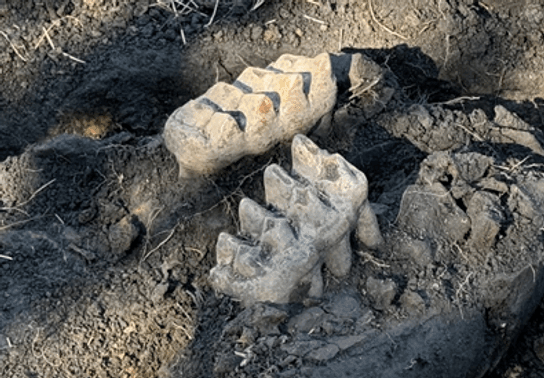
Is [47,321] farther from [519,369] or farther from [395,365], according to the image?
[519,369]

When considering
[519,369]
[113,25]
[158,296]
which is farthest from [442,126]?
[113,25]

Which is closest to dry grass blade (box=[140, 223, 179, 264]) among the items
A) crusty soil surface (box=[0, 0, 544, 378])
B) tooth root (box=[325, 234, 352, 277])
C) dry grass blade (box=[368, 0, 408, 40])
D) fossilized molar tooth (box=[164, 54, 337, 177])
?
crusty soil surface (box=[0, 0, 544, 378])

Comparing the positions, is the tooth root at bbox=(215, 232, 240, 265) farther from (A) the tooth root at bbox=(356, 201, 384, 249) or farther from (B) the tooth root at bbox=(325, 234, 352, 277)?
(A) the tooth root at bbox=(356, 201, 384, 249)

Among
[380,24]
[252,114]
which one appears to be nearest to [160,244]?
[252,114]

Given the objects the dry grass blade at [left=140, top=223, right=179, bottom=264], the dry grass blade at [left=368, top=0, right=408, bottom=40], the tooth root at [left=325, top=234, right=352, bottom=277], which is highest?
the dry grass blade at [left=368, top=0, right=408, bottom=40]

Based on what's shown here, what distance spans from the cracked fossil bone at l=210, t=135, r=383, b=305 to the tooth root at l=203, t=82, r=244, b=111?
0.30 m

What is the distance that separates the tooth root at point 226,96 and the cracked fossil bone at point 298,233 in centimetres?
30

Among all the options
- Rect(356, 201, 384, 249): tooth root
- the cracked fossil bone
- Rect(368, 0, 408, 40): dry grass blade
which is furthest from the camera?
Rect(368, 0, 408, 40): dry grass blade

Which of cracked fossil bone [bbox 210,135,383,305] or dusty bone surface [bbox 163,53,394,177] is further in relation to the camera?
dusty bone surface [bbox 163,53,394,177]

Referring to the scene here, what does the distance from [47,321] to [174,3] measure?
156 centimetres

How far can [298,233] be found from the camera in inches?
101

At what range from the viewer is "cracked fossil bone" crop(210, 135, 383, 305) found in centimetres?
253

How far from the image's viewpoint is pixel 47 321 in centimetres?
267

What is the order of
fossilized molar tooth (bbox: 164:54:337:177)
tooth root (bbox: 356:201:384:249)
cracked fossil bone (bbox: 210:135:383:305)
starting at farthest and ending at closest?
fossilized molar tooth (bbox: 164:54:337:177)
tooth root (bbox: 356:201:384:249)
cracked fossil bone (bbox: 210:135:383:305)
